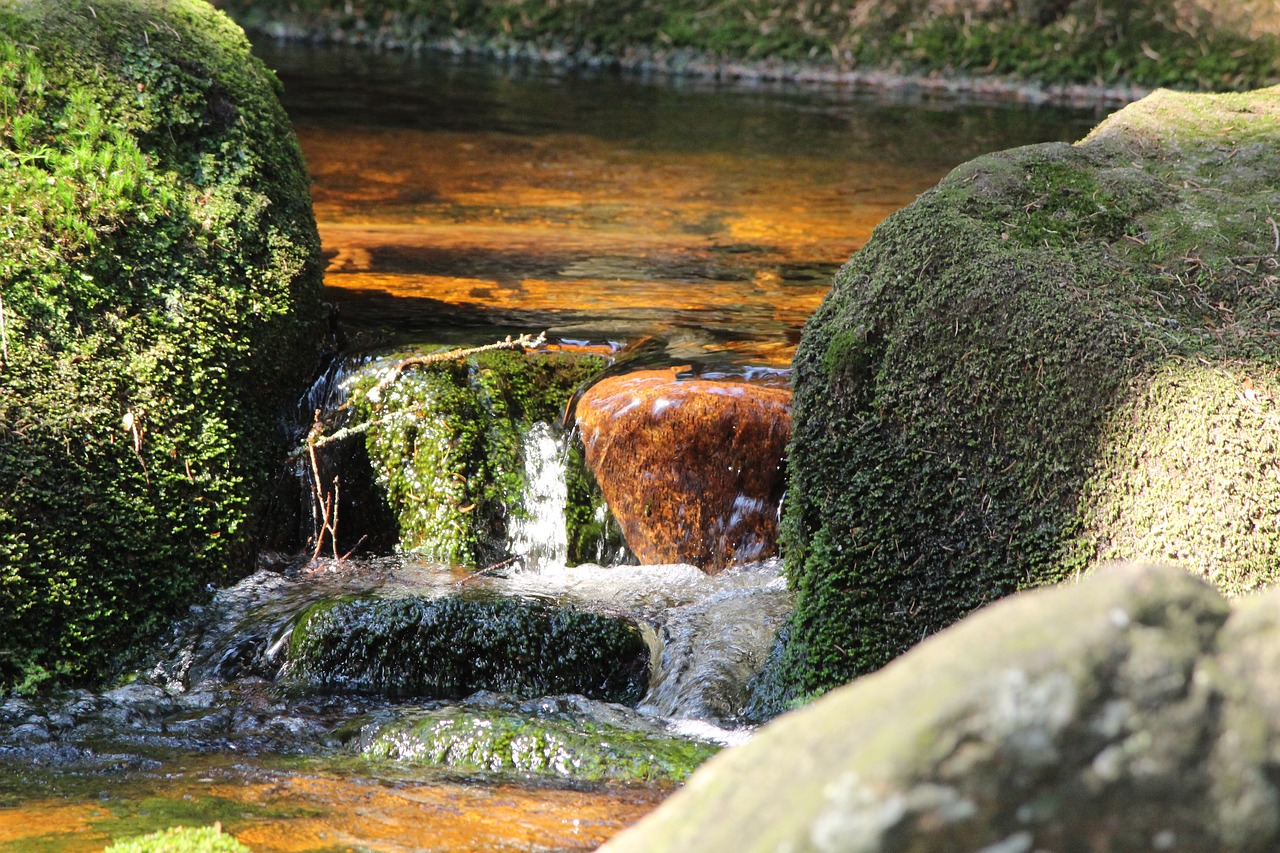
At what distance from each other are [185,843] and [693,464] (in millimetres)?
2968

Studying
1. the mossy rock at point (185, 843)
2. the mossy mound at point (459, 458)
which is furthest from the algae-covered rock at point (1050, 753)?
the mossy mound at point (459, 458)

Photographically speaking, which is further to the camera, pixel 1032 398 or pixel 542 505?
pixel 542 505

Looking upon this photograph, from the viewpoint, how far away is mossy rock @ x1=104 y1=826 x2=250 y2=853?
7.14 feet

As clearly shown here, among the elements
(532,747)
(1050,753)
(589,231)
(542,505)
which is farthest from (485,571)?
(1050,753)

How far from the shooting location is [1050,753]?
44.6 inches

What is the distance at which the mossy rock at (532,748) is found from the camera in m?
3.14

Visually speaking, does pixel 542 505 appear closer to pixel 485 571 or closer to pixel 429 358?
pixel 485 571

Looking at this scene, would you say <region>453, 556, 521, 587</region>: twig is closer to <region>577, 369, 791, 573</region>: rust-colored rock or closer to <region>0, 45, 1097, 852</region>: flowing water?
<region>0, 45, 1097, 852</region>: flowing water

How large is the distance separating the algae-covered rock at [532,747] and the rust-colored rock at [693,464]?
1.55 meters

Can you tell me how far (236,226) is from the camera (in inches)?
180

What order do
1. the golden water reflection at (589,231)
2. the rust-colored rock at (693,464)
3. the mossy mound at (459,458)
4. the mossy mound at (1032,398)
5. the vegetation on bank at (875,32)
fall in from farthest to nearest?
the vegetation on bank at (875,32) → the golden water reflection at (589,231) → the mossy mound at (459,458) → the rust-colored rock at (693,464) → the mossy mound at (1032,398)

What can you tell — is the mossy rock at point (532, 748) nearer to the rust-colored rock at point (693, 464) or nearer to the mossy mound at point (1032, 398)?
the mossy mound at point (1032, 398)

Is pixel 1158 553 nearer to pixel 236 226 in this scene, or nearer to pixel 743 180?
pixel 236 226

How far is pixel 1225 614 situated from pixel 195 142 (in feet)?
14.4
